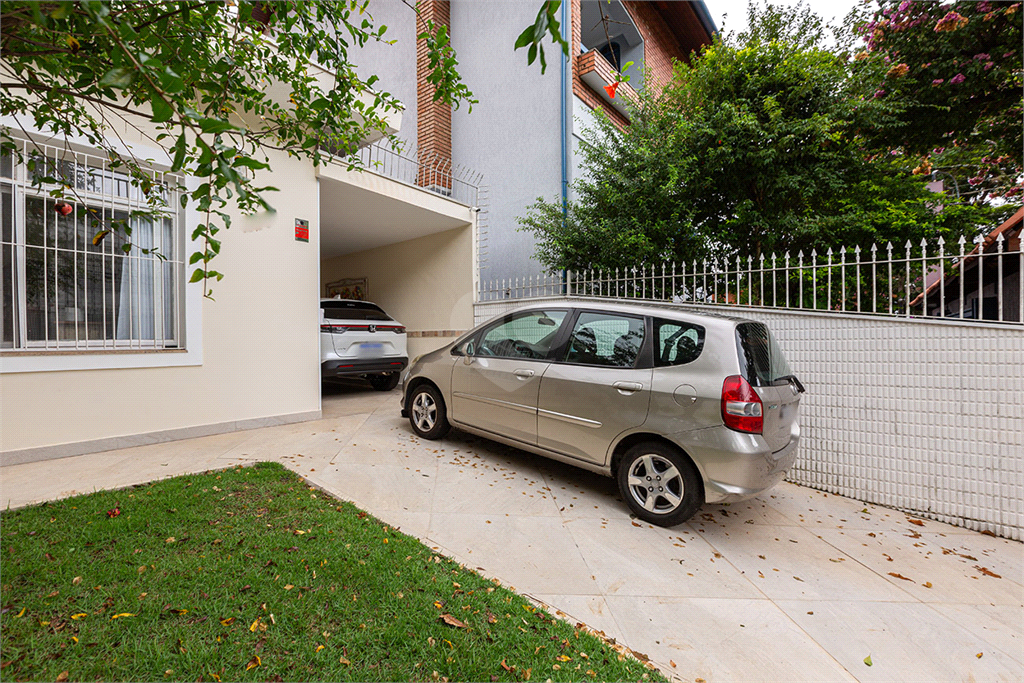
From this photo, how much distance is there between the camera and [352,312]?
6941 mm

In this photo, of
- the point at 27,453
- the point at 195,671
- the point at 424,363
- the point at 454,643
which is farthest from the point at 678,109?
the point at 27,453

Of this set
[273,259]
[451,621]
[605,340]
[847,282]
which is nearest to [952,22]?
[847,282]

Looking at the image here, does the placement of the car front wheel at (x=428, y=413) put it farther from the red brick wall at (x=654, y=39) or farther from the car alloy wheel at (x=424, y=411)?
the red brick wall at (x=654, y=39)

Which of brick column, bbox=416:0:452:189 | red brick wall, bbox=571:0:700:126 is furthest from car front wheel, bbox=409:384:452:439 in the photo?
red brick wall, bbox=571:0:700:126

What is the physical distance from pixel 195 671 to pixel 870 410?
4.88 m

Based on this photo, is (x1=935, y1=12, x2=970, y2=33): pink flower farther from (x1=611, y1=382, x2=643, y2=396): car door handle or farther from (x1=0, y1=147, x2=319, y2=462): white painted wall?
(x1=0, y1=147, x2=319, y2=462): white painted wall

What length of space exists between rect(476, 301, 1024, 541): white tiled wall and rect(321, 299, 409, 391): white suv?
5.58 metres

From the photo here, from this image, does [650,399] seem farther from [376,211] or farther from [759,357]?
[376,211]

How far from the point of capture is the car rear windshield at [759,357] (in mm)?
2959

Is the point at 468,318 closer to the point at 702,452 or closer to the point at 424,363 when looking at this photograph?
the point at 424,363

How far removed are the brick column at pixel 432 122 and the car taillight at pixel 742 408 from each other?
775cm

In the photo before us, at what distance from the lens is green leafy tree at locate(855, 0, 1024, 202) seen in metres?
5.48

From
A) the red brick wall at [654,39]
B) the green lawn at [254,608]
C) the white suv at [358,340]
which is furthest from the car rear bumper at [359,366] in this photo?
the red brick wall at [654,39]

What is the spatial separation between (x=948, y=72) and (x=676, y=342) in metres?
6.37
